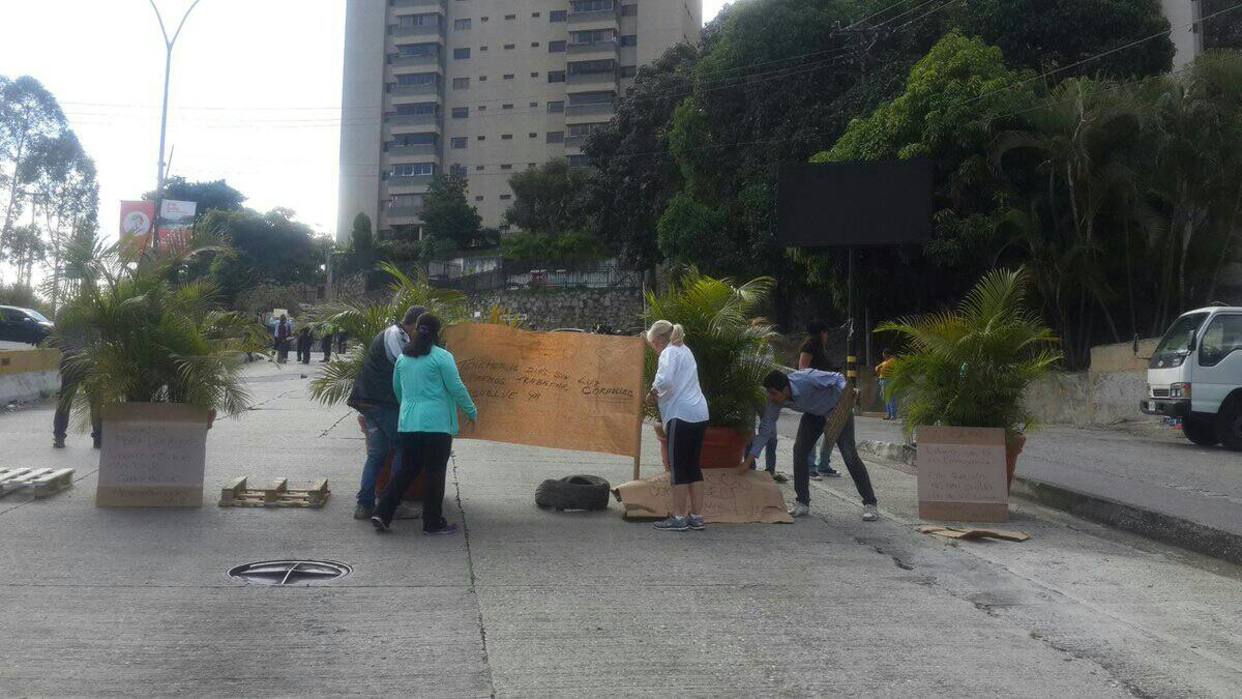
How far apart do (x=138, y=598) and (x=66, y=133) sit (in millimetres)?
68253

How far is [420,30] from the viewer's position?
8362 centimetres

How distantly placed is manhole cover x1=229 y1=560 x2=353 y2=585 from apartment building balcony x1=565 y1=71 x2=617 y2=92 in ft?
247

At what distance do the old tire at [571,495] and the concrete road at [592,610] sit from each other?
0.47 ft

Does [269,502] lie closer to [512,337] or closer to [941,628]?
[512,337]

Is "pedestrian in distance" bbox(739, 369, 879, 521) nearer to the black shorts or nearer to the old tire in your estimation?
the black shorts

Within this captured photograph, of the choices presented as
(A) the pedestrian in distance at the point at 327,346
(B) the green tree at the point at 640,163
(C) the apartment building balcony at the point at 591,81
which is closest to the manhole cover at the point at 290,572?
(A) the pedestrian in distance at the point at 327,346

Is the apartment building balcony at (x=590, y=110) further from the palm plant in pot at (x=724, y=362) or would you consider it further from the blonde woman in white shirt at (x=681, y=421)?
the blonde woman in white shirt at (x=681, y=421)

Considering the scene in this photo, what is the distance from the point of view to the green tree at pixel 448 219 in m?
70.8

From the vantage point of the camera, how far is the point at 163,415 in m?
9.21

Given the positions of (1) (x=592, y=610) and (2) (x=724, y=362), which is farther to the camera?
(2) (x=724, y=362)

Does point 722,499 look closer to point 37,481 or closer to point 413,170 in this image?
point 37,481

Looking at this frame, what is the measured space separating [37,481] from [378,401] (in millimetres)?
3254

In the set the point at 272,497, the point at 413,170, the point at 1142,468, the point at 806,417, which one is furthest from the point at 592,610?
the point at 413,170

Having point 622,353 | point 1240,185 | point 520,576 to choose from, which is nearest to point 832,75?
point 1240,185
